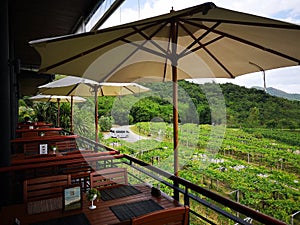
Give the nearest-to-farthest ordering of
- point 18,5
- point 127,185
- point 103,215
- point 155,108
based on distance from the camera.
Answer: point 103,215 → point 127,185 → point 18,5 → point 155,108

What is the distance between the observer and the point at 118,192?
213 cm

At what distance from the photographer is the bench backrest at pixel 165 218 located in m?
1.24

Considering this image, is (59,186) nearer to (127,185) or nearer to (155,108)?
(127,185)

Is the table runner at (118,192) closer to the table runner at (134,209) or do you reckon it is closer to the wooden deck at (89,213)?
the wooden deck at (89,213)

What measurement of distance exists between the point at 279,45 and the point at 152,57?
157 centimetres

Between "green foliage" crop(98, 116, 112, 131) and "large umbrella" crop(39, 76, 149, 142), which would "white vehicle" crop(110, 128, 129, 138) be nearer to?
"green foliage" crop(98, 116, 112, 131)

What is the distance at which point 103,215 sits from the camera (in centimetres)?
170

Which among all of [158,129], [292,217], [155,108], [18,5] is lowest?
[292,217]

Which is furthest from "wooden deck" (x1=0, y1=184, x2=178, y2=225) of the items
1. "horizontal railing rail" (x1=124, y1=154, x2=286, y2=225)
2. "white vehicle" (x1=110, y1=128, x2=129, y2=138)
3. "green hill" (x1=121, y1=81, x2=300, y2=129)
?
"white vehicle" (x1=110, y1=128, x2=129, y2=138)

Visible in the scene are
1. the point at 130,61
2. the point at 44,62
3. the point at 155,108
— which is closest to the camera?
the point at 44,62

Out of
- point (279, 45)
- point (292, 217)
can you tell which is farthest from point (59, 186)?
point (292, 217)

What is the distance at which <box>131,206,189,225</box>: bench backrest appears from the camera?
4.08 feet

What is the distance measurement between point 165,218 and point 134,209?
52cm

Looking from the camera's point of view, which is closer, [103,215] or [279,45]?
[103,215]
